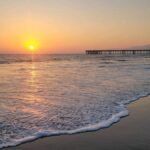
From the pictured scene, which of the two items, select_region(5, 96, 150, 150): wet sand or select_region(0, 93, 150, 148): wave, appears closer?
select_region(5, 96, 150, 150): wet sand

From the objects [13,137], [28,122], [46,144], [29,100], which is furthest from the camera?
[29,100]

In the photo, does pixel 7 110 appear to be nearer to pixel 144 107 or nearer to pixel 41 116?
pixel 41 116

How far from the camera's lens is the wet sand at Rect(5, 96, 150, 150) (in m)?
4.87

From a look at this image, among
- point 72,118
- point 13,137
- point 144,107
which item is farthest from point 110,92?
point 13,137

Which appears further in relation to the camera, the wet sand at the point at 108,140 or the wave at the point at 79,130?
the wave at the point at 79,130

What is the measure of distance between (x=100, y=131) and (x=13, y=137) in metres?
1.88

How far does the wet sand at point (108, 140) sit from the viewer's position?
4.87 m

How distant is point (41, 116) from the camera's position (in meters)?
7.22

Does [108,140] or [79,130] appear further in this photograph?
[79,130]

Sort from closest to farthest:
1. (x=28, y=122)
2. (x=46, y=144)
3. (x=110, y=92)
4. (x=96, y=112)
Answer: (x=46, y=144) < (x=28, y=122) < (x=96, y=112) < (x=110, y=92)

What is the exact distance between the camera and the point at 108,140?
17.1 feet

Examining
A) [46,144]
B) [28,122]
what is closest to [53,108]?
[28,122]

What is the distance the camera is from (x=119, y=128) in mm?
6023

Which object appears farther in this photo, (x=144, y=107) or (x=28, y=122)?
(x=144, y=107)
